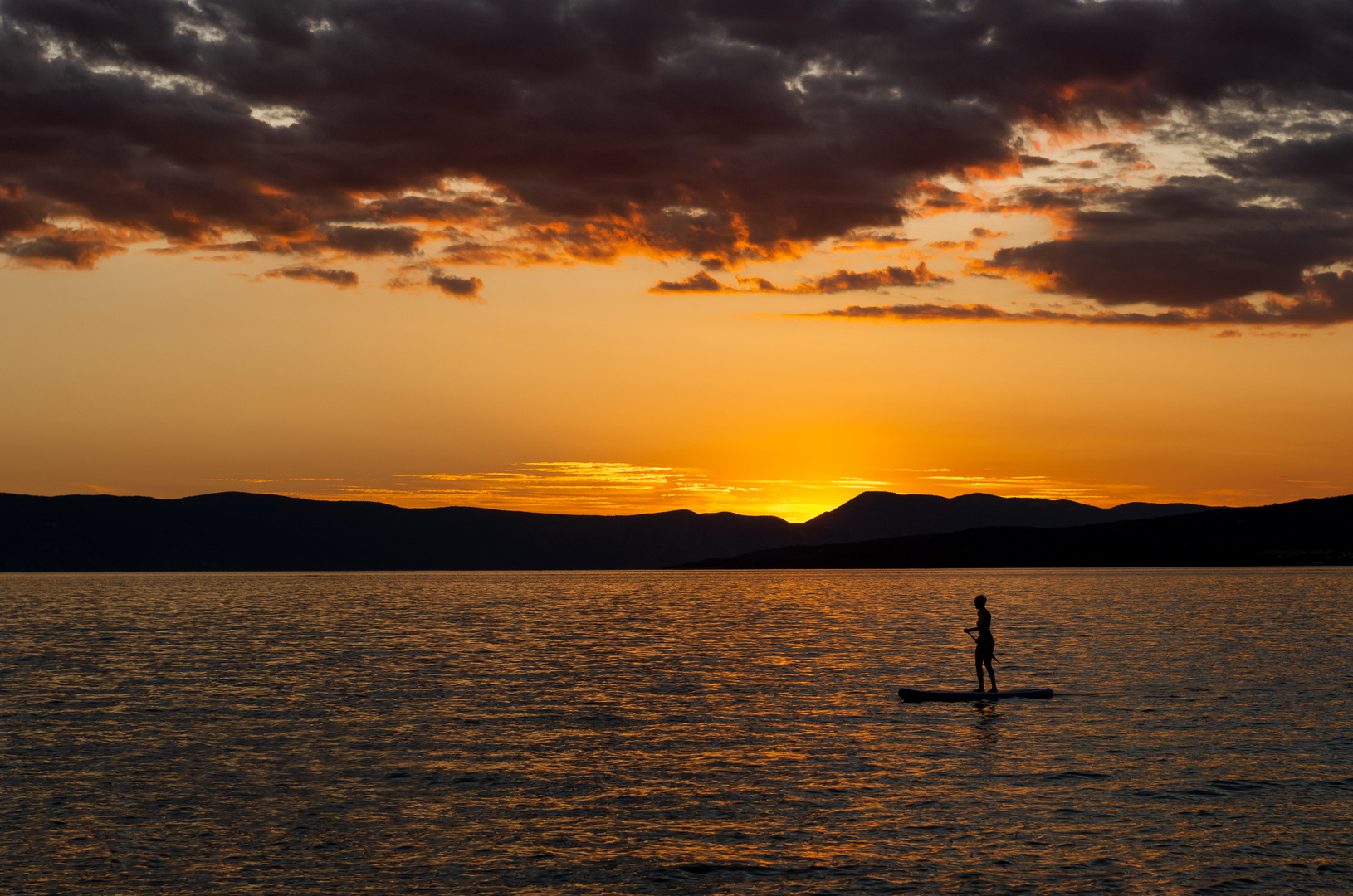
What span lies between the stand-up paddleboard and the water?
55cm

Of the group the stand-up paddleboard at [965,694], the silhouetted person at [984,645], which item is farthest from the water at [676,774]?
the silhouetted person at [984,645]

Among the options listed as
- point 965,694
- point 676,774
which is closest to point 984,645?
point 965,694

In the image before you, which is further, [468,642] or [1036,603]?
[1036,603]

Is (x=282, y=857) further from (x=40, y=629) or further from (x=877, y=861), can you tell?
(x=40, y=629)

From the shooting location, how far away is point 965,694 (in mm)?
42219

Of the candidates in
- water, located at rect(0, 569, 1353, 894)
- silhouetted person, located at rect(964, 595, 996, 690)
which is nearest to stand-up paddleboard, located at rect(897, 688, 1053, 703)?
water, located at rect(0, 569, 1353, 894)

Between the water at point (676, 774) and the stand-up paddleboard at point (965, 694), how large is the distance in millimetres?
547

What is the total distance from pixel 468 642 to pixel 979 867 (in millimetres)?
61212

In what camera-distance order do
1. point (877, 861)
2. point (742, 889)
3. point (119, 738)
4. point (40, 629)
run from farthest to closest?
point (40, 629) < point (119, 738) < point (877, 861) < point (742, 889)

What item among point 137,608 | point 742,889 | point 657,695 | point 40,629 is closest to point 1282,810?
point 742,889

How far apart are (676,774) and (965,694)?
17591 millimetres

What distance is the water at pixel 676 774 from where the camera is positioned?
19.8 meters

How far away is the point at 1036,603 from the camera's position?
129125 millimetres

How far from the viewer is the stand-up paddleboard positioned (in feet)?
138
